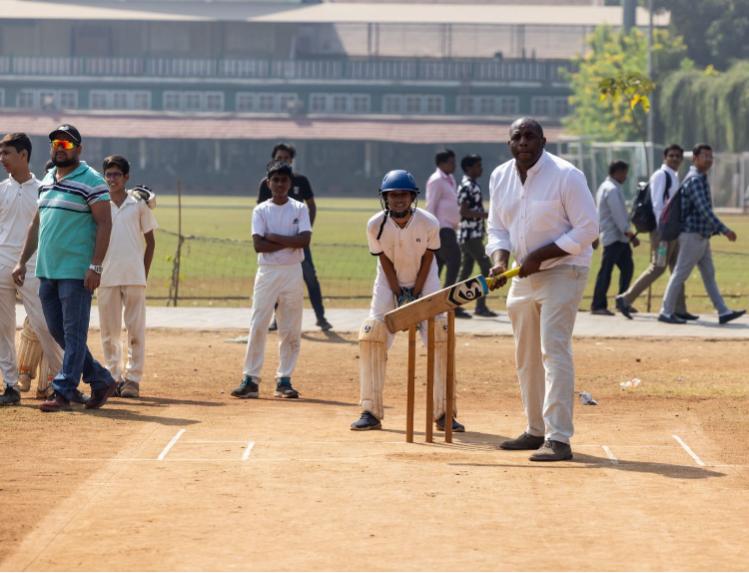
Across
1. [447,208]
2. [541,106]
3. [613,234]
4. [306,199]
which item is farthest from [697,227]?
[541,106]

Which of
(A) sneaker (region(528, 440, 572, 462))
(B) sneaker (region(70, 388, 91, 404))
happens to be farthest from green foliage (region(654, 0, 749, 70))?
(A) sneaker (region(528, 440, 572, 462))

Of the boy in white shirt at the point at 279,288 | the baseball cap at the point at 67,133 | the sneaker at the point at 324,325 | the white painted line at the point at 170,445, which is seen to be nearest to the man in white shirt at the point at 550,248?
the white painted line at the point at 170,445

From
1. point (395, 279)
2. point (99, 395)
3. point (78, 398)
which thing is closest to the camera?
point (395, 279)

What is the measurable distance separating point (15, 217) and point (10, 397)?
1.19 meters

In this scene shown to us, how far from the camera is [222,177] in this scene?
229ft

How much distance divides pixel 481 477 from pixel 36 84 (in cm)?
6920

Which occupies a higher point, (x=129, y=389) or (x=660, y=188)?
(x=660, y=188)

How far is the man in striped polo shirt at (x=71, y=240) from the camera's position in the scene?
963cm

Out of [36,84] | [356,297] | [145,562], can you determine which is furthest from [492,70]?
[145,562]

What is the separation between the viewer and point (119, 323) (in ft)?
35.2

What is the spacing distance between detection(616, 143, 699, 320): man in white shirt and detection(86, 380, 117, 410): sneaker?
7569 mm

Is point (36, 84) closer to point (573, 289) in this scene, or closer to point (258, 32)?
point (258, 32)

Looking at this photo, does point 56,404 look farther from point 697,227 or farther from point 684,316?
point 684,316

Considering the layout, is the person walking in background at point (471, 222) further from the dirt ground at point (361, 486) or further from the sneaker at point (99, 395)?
the sneaker at point (99, 395)
